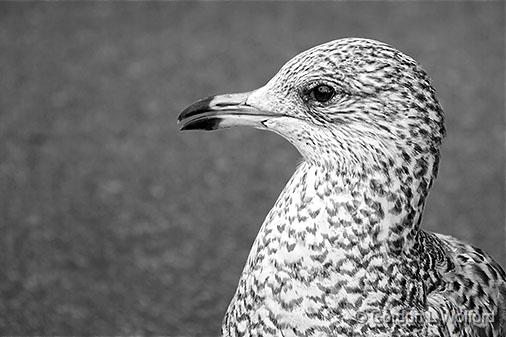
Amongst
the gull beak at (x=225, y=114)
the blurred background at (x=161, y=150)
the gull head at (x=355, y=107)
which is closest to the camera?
the gull head at (x=355, y=107)

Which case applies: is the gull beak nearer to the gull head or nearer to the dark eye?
the gull head

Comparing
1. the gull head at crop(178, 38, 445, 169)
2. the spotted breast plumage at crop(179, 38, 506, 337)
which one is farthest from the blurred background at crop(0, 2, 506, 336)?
the gull head at crop(178, 38, 445, 169)

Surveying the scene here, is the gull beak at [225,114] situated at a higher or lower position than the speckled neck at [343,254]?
higher

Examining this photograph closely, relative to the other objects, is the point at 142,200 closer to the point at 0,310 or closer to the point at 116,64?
the point at 0,310

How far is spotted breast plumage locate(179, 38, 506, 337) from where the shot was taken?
2412 millimetres

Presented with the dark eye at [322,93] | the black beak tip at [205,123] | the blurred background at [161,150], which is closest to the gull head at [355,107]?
the dark eye at [322,93]

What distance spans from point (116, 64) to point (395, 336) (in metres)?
Answer: 4.30

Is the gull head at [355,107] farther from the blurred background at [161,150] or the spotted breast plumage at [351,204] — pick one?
the blurred background at [161,150]

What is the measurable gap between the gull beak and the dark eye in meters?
0.13

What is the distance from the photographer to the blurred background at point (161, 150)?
4387 mm

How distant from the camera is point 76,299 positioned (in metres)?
4.26

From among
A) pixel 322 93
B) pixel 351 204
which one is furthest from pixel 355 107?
pixel 351 204

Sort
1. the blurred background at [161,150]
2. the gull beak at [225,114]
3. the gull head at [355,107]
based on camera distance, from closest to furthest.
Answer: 1. the gull head at [355,107]
2. the gull beak at [225,114]
3. the blurred background at [161,150]

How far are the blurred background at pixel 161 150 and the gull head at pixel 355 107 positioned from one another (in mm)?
1960
